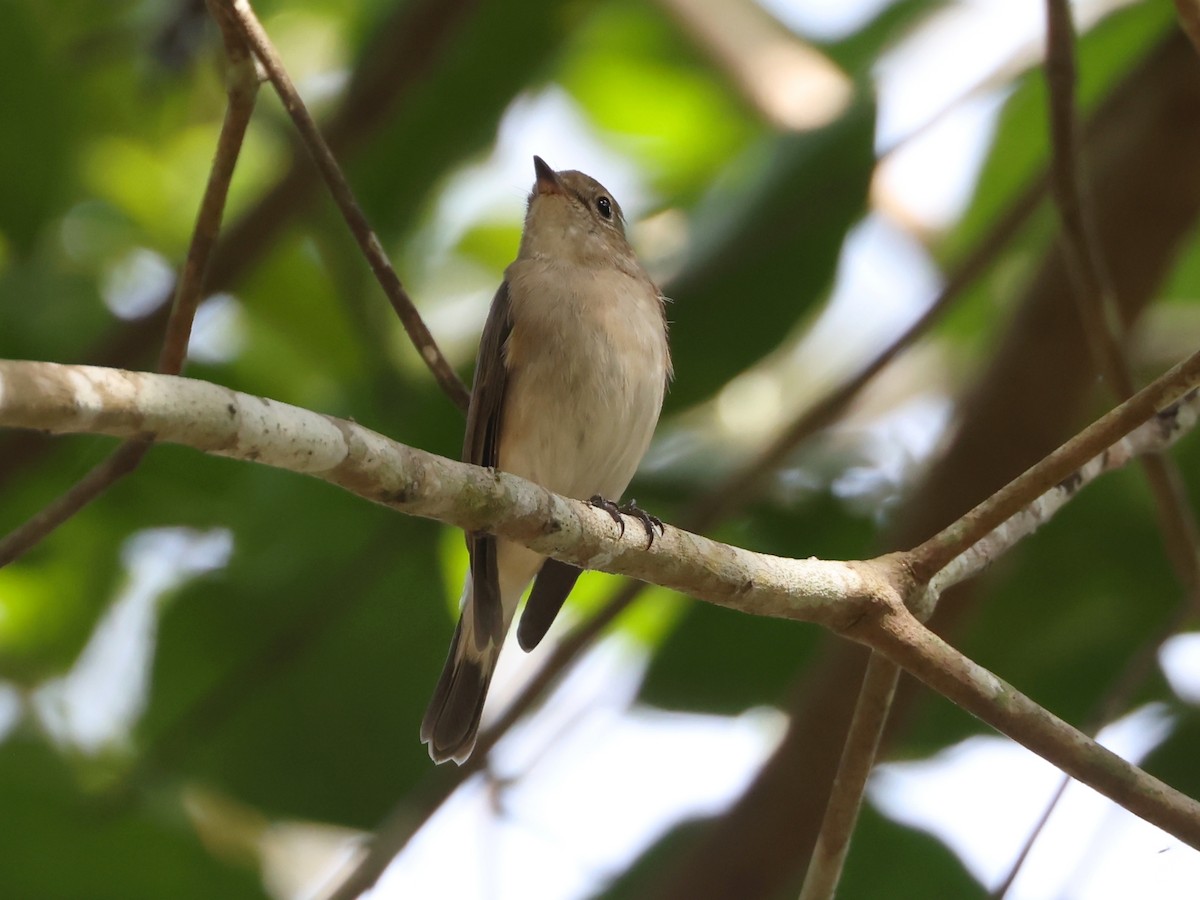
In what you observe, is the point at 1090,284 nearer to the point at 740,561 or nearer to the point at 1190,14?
the point at 1190,14

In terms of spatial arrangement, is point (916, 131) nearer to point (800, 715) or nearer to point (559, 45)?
point (559, 45)

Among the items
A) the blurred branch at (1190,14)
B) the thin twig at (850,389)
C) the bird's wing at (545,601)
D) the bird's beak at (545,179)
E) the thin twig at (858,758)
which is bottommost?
the thin twig at (858,758)

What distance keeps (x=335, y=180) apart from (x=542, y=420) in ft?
4.26

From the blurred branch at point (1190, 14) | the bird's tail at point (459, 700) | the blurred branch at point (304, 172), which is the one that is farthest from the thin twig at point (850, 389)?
the blurred branch at point (304, 172)

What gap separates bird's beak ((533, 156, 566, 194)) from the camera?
5.64m

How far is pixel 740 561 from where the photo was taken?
10.0 feet

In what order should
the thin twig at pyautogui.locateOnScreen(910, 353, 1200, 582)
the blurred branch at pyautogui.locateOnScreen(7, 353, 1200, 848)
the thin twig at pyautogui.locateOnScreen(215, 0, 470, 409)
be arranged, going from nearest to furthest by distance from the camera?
the blurred branch at pyautogui.locateOnScreen(7, 353, 1200, 848)
the thin twig at pyautogui.locateOnScreen(910, 353, 1200, 582)
the thin twig at pyautogui.locateOnScreen(215, 0, 470, 409)

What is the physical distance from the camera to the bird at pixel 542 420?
15.0ft

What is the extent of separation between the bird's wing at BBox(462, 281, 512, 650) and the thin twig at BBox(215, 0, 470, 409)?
54cm

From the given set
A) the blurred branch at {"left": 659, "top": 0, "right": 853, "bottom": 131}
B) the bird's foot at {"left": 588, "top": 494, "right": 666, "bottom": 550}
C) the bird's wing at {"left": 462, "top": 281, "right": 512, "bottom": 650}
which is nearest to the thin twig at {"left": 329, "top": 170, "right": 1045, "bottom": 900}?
the bird's wing at {"left": 462, "top": 281, "right": 512, "bottom": 650}

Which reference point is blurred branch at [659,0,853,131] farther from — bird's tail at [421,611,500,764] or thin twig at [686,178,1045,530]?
bird's tail at [421,611,500,764]

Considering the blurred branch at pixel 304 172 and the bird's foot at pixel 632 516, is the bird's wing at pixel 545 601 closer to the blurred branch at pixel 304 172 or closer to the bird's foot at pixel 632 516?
the bird's foot at pixel 632 516

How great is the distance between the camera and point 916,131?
5.21 m

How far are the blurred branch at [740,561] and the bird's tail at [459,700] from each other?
152 cm
